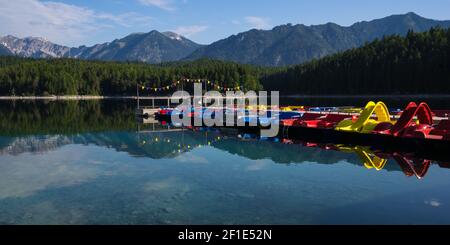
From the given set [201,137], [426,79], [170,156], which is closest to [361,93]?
[426,79]

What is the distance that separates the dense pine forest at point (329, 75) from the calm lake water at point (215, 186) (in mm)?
109861

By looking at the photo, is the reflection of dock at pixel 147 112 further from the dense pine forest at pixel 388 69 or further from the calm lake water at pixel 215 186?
the dense pine forest at pixel 388 69

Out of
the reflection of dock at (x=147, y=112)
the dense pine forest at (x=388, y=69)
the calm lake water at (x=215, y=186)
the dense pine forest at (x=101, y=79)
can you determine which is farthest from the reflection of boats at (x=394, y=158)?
the dense pine forest at (x=101, y=79)

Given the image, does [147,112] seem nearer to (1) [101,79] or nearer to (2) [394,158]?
(2) [394,158]

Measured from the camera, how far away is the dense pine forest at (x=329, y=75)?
13138 cm

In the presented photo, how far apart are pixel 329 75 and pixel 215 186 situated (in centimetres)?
14619

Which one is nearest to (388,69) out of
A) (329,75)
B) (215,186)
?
(329,75)

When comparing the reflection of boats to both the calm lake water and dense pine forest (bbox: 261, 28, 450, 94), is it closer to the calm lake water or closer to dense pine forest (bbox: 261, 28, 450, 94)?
the calm lake water

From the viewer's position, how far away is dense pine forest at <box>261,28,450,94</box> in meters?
128

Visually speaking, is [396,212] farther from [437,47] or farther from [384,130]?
[437,47]

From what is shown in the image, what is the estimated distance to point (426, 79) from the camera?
128 metres

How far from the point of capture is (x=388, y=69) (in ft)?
459

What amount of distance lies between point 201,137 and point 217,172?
Result: 18.8 metres

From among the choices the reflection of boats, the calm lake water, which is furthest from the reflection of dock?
the reflection of boats
